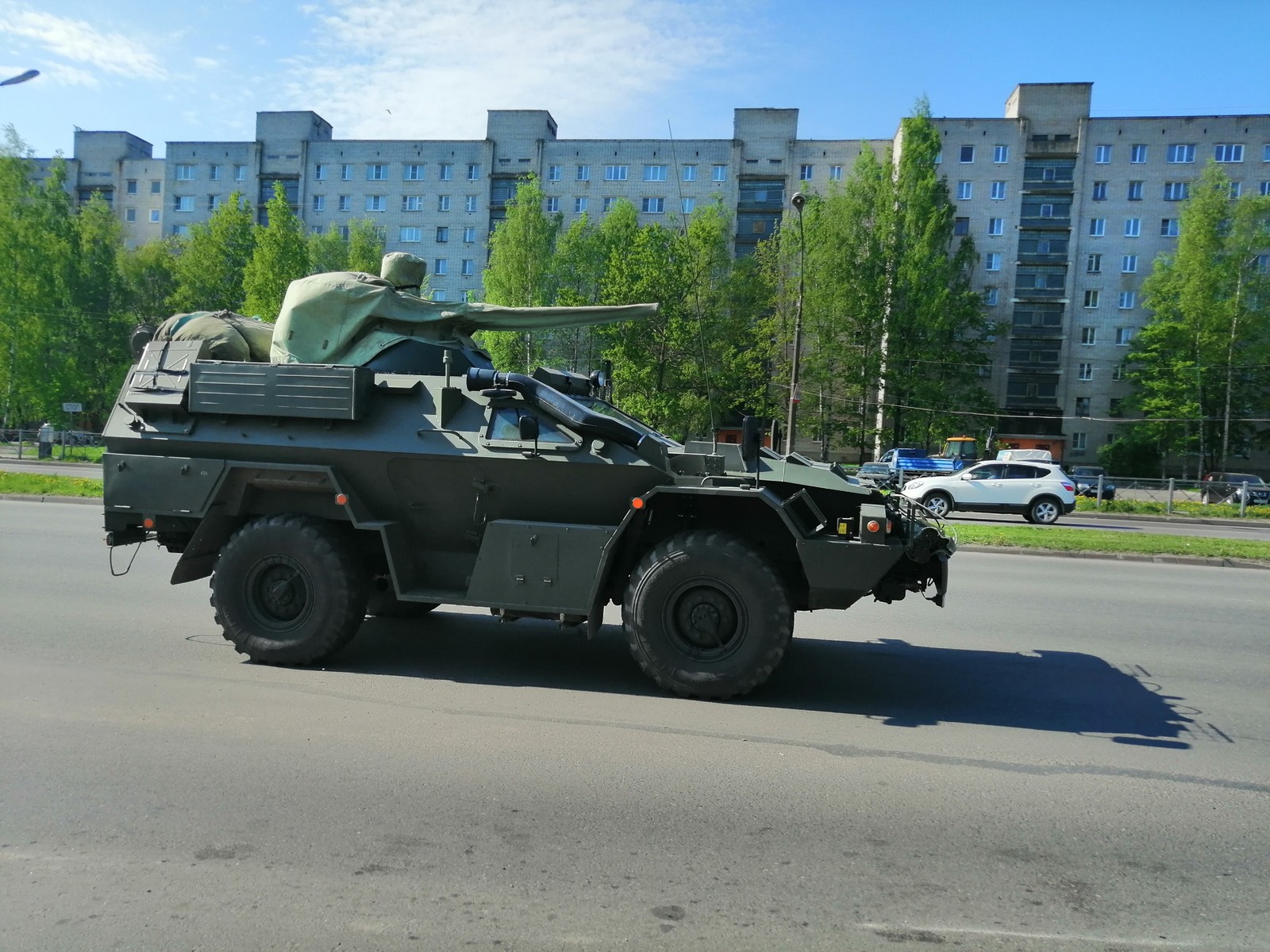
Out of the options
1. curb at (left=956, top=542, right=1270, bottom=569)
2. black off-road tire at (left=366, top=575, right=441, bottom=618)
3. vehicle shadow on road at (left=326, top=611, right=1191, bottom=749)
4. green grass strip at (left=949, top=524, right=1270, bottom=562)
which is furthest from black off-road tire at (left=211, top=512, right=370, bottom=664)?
green grass strip at (left=949, top=524, right=1270, bottom=562)

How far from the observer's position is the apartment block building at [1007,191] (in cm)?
5625

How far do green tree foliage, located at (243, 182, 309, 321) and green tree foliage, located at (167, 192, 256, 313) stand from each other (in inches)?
213

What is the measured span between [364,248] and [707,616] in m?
53.1

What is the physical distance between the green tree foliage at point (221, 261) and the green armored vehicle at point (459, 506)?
147 feet

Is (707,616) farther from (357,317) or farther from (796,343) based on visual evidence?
(796,343)

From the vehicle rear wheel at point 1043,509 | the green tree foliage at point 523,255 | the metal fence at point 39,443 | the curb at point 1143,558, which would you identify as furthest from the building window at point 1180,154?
the metal fence at point 39,443

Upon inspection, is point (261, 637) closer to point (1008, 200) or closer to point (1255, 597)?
point (1255, 597)

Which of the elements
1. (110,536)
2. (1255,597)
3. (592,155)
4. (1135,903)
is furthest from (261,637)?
(592,155)

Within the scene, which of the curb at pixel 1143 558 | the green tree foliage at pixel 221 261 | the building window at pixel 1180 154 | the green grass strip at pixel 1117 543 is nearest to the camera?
the curb at pixel 1143 558

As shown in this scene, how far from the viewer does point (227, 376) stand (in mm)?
6199

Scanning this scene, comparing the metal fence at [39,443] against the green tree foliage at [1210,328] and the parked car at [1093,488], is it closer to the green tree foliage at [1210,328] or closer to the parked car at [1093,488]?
the parked car at [1093,488]

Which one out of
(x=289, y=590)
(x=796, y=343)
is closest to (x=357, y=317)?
(x=289, y=590)

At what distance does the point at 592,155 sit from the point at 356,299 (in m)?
57.4

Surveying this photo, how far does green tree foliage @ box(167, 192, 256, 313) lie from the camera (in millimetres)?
47375
